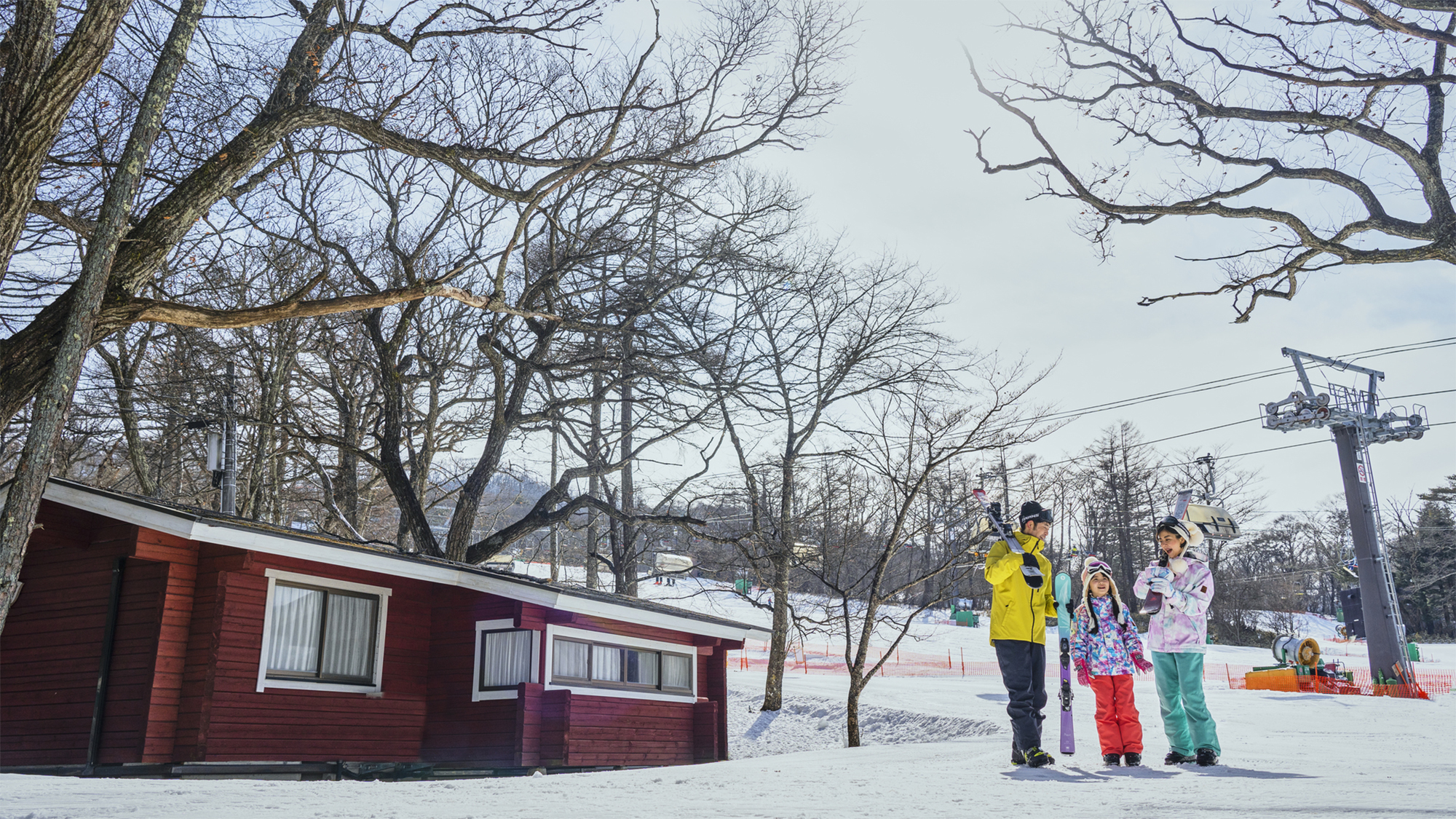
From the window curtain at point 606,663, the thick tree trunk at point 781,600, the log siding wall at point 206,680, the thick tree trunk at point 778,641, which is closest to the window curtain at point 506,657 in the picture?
the log siding wall at point 206,680

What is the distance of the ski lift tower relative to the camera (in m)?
26.9

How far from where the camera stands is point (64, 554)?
11.3m

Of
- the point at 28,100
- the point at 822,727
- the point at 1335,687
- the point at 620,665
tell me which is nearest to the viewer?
the point at 28,100

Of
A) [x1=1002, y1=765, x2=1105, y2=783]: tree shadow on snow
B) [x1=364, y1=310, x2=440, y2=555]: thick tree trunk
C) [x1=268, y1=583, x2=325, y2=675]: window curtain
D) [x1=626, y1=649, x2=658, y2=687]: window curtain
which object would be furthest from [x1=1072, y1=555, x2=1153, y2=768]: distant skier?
[x1=364, y1=310, x2=440, y2=555]: thick tree trunk

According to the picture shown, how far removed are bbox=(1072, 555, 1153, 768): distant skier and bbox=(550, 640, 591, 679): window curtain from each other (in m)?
7.69

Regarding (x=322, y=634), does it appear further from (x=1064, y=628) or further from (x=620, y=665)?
(x=1064, y=628)

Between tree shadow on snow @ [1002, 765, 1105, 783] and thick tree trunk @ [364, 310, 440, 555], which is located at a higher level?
thick tree trunk @ [364, 310, 440, 555]

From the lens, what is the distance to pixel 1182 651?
24.3 feet

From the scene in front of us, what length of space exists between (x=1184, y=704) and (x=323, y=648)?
987 cm

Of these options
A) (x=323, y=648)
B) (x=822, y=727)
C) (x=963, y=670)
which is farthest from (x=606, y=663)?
(x=963, y=670)

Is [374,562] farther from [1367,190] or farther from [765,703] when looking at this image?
[765,703]

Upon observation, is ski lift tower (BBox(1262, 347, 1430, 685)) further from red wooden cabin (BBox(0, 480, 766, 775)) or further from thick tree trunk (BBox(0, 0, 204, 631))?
thick tree trunk (BBox(0, 0, 204, 631))

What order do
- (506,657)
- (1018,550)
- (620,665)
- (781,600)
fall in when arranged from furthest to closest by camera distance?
(781,600)
(620,665)
(506,657)
(1018,550)

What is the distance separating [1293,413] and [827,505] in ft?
56.5
